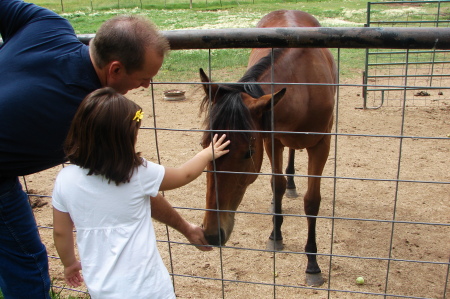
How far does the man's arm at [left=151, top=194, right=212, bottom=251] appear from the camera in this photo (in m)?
2.25

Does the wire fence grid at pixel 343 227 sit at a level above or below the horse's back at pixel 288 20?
below

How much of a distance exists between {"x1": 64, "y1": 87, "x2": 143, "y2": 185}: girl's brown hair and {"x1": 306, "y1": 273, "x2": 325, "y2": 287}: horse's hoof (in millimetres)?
2286

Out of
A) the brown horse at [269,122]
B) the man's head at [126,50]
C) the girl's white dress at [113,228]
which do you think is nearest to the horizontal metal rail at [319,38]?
the brown horse at [269,122]

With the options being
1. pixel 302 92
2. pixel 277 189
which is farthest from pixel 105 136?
pixel 277 189

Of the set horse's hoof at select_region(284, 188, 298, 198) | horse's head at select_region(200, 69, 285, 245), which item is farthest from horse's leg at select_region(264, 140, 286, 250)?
horse's head at select_region(200, 69, 285, 245)

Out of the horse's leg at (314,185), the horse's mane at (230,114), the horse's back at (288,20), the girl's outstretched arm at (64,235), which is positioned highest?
the horse's back at (288,20)

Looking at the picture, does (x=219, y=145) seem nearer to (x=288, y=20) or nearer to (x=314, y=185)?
(x=314, y=185)

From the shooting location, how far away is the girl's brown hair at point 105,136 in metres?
1.72

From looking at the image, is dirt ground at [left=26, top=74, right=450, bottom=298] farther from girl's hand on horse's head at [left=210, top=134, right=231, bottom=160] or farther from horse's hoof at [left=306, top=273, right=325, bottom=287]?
girl's hand on horse's head at [left=210, top=134, right=231, bottom=160]

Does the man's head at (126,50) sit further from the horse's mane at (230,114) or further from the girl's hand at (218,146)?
the horse's mane at (230,114)

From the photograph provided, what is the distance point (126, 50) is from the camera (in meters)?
1.85

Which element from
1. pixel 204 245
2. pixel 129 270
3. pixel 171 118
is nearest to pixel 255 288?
pixel 204 245

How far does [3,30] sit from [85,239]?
3.64 ft

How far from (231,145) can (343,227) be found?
210 cm
